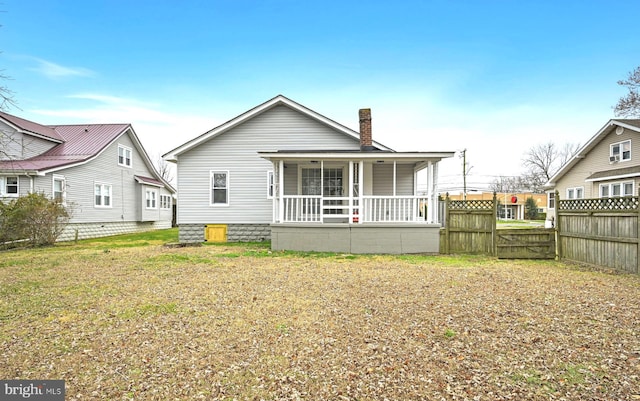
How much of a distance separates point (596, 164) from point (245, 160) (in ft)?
75.6

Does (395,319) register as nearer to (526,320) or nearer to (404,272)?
(526,320)

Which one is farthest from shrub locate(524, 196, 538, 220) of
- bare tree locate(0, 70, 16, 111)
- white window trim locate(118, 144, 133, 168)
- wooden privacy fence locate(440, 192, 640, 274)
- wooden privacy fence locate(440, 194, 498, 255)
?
bare tree locate(0, 70, 16, 111)

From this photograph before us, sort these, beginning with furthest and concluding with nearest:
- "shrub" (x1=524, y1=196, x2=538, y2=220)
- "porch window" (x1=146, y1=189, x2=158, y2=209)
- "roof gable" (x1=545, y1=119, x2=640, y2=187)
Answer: "shrub" (x1=524, y1=196, x2=538, y2=220) < "porch window" (x1=146, y1=189, x2=158, y2=209) < "roof gable" (x1=545, y1=119, x2=640, y2=187)

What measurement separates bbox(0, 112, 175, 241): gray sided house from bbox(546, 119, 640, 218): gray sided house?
26.8 m

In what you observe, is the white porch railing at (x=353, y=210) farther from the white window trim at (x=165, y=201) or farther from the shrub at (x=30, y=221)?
the white window trim at (x=165, y=201)

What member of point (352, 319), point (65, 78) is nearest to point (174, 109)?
point (65, 78)

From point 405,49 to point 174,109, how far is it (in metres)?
21.0

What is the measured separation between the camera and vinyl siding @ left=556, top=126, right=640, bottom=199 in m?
19.2

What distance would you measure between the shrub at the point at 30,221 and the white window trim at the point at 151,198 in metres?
9.53

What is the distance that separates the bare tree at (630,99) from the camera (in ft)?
77.5

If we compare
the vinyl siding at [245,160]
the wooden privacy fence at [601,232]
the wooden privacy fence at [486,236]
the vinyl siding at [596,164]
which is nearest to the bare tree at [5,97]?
the vinyl siding at [245,160]

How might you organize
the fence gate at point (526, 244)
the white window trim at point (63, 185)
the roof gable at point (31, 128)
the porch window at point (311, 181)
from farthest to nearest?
1. the roof gable at point (31, 128)
2. the white window trim at point (63, 185)
3. the porch window at point (311, 181)
4. the fence gate at point (526, 244)

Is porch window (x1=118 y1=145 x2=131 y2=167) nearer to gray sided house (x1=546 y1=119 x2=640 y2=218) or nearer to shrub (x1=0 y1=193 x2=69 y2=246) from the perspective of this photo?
shrub (x1=0 y1=193 x2=69 y2=246)

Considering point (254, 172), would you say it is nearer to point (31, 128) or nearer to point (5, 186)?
point (5, 186)
